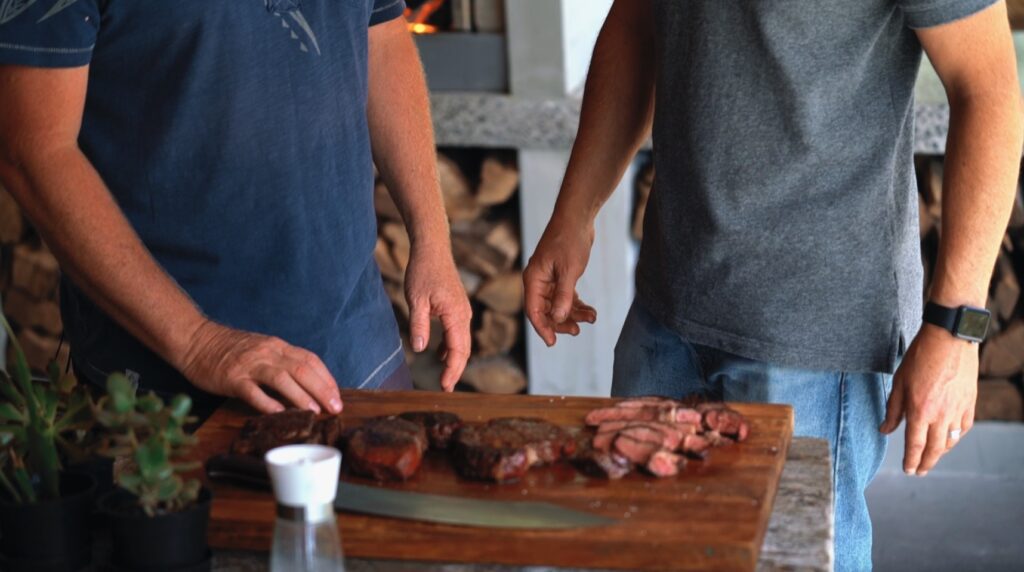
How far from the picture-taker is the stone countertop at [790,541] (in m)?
1.49

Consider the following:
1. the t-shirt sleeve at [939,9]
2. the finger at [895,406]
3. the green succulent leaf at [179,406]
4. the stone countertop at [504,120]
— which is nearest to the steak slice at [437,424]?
the green succulent leaf at [179,406]

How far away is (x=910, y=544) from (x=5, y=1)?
3099mm

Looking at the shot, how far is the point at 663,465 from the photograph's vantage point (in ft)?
5.38

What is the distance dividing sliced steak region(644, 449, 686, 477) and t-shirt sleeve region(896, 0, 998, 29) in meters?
0.75

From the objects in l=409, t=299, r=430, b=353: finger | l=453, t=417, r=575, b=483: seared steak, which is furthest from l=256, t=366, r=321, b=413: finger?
l=409, t=299, r=430, b=353: finger

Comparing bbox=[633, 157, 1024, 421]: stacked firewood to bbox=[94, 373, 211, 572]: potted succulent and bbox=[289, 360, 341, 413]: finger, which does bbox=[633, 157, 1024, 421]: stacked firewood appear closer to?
bbox=[289, 360, 341, 413]: finger

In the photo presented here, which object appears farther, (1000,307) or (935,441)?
(1000,307)

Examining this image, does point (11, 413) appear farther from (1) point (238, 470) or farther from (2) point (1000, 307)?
(2) point (1000, 307)

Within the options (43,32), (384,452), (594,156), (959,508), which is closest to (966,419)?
(594,156)

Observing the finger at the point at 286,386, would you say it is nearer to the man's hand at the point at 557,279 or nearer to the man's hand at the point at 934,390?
the man's hand at the point at 557,279

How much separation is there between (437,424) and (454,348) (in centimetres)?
50

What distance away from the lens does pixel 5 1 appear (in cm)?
188

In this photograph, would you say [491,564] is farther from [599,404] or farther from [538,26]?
[538,26]

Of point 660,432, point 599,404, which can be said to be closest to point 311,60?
point 599,404
